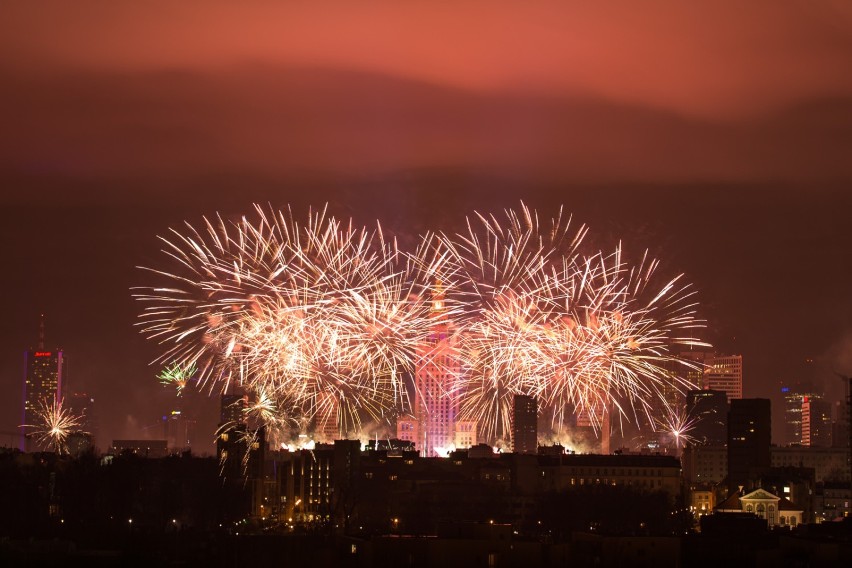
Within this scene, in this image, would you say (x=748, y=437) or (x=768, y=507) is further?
(x=748, y=437)

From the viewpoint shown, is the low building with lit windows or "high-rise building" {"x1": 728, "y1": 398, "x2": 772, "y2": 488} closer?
the low building with lit windows

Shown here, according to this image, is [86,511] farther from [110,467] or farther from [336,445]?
[336,445]

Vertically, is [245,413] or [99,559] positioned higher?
[245,413]

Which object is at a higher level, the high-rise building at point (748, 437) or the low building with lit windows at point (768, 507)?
Result: the high-rise building at point (748, 437)

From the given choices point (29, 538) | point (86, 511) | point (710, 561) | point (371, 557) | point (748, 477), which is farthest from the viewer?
point (748, 477)

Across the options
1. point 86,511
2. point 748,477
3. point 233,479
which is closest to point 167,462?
point 233,479

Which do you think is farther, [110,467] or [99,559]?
[110,467]

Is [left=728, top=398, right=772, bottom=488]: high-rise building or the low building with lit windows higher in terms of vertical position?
[left=728, top=398, right=772, bottom=488]: high-rise building

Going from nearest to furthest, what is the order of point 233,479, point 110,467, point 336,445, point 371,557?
1. point 371,557
2. point 110,467
3. point 233,479
4. point 336,445
